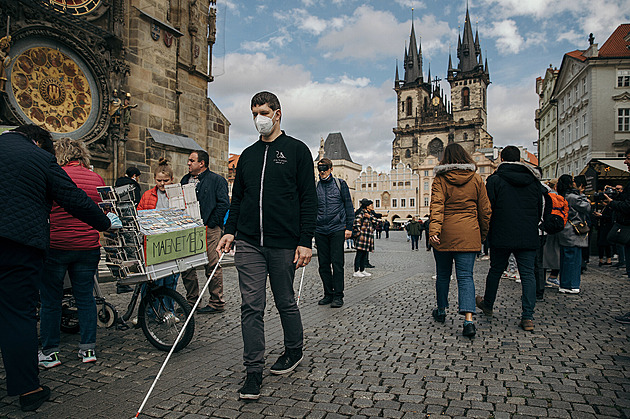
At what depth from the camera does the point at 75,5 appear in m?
10.7

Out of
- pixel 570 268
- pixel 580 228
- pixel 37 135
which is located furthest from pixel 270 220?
pixel 580 228

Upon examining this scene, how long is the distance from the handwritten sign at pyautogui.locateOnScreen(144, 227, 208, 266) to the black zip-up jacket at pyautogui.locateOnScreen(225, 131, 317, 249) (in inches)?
34.6

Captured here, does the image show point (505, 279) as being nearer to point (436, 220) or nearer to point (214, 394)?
point (436, 220)

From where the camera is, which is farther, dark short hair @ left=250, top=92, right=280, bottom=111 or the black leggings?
the black leggings

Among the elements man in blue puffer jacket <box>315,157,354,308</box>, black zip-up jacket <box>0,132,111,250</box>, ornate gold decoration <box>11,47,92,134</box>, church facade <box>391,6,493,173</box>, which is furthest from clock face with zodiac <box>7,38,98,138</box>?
church facade <box>391,6,493,173</box>

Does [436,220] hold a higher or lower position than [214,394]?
higher

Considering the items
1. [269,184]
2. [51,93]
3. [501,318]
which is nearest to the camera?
[269,184]

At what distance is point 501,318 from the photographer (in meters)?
5.53

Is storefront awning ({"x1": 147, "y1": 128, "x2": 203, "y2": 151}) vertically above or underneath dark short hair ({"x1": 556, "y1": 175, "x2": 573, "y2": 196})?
above

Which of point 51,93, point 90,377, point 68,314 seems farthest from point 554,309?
point 51,93

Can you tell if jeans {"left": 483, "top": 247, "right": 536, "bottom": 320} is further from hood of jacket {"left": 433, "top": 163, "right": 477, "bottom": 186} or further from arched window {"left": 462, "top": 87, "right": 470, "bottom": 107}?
arched window {"left": 462, "top": 87, "right": 470, "bottom": 107}

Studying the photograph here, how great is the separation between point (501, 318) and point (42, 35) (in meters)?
10.3

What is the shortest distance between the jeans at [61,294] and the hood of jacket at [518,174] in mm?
4312

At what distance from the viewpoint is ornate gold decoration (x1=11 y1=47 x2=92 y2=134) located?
31.3 feet
